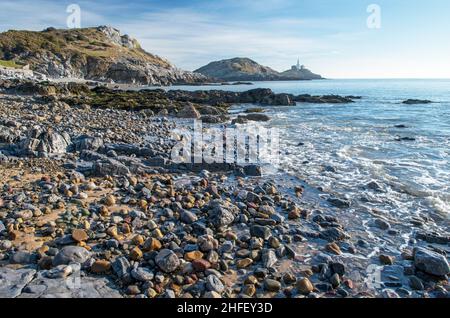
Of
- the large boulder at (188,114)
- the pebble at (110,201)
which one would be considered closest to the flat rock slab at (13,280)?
the pebble at (110,201)

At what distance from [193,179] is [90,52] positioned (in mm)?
116320

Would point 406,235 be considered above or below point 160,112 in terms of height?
below

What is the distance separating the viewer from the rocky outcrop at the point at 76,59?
89225mm

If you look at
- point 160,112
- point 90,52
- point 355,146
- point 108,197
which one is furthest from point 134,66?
point 108,197

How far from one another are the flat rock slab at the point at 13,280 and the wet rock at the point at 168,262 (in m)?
1.73

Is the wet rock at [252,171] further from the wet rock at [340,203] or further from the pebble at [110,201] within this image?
the pebble at [110,201]

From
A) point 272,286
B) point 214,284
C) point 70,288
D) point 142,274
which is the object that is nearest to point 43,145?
point 70,288

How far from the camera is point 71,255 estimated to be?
16.9 ft

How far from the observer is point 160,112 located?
95.9 feet

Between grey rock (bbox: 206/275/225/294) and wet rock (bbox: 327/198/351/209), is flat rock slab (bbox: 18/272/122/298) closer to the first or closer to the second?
grey rock (bbox: 206/275/225/294)

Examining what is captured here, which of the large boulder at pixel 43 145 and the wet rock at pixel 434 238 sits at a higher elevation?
the large boulder at pixel 43 145

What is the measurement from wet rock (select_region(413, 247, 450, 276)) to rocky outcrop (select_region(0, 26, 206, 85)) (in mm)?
89967

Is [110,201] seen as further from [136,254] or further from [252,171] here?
[252,171]
